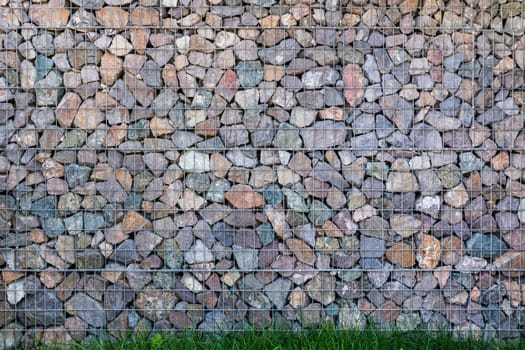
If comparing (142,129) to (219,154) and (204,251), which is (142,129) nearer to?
(219,154)

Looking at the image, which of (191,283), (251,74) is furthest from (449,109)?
(191,283)

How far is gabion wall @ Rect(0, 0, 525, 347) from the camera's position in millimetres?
4105

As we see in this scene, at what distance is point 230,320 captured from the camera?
13.5 ft

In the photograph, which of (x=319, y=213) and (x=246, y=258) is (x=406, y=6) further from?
(x=246, y=258)

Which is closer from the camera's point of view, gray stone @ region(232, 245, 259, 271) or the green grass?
the green grass

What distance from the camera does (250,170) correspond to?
412 centimetres

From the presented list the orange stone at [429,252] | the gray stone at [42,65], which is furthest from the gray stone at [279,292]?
the gray stone at [42,65]

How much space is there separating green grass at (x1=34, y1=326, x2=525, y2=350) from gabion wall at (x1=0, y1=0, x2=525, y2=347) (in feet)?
0.36

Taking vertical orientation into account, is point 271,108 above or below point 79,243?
above

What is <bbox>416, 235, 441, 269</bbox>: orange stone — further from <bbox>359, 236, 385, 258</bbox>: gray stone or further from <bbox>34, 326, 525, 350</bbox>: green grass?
<bbox>34, 326, 525, 350</bbox>: green grass

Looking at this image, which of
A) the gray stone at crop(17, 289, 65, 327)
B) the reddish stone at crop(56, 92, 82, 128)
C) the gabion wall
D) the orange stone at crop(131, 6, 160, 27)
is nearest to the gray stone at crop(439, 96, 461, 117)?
the gabion wall

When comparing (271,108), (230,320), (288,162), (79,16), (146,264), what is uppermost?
(79,16)

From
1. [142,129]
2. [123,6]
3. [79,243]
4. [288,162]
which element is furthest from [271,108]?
[79,243]

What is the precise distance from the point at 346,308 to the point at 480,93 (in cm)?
161
